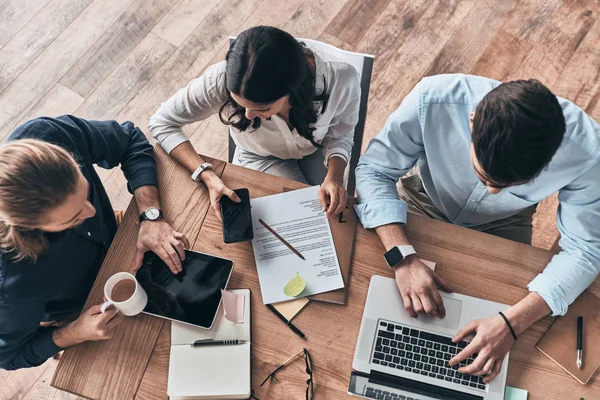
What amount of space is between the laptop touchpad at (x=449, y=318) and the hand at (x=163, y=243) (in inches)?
24.0

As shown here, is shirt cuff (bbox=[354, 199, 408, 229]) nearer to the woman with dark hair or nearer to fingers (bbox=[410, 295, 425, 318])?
the woman with dark hair

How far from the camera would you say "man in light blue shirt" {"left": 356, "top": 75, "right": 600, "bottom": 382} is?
3.60ft

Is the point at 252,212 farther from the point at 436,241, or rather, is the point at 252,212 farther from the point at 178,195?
the point at 436,241

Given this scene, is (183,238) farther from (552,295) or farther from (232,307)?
(552,295)

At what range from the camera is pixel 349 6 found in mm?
2658

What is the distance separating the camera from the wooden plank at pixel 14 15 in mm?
2608

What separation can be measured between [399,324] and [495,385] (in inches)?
9.8

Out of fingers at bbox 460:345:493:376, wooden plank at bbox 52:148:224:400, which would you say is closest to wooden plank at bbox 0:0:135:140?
wooden plank at bbox 52:148:224:400

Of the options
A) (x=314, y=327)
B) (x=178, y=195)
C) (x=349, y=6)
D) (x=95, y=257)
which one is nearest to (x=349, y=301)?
(x=314, y=327)

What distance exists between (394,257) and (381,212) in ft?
0.39

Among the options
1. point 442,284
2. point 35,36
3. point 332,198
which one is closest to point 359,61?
point 332,198

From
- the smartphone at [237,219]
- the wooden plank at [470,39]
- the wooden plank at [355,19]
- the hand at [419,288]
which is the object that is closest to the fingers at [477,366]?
the hand at [419,288]

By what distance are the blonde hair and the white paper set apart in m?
0.47

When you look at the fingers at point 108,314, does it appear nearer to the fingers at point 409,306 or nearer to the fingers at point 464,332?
the fingers at point 409,306
